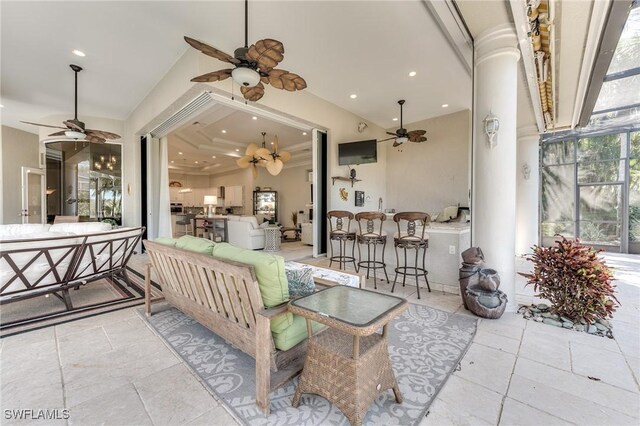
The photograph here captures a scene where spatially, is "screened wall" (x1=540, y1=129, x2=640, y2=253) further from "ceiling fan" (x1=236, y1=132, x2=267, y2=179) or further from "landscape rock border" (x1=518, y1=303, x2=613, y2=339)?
"ceiling fan" (x1=236, y1=132, x2=267, y2=179)

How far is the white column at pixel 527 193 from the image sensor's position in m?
6.35

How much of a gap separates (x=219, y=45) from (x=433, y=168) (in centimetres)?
545

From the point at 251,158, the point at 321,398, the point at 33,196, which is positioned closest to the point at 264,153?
the point at 251,158

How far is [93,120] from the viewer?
254 inches

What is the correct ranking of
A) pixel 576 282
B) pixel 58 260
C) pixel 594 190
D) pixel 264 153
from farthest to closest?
pixel 594 190, pixel 264 153, pixel 58 260, pixel 576 282

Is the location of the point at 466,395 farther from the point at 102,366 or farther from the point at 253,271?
the point at 102,366

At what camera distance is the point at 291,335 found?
1.69m

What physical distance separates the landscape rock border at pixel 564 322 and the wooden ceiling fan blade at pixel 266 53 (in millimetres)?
3722

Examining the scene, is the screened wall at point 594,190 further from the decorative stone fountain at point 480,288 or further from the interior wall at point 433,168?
the decorative stone fountain at point 480,288

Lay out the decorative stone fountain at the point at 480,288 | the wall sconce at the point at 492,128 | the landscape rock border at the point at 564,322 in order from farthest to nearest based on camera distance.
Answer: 1. the wall sconce at the point at 492,128
2. the decorative stone fountain at the point at 480,288
3. the landscape rock border at the point at 564,322

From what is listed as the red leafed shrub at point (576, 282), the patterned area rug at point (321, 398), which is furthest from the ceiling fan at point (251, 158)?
the red leafed shrub at point (576, 282)

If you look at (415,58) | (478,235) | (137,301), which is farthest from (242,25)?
(478,235)

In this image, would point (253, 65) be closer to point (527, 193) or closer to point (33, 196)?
point (527, 193)

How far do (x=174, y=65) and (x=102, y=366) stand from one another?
4274 millimetres
